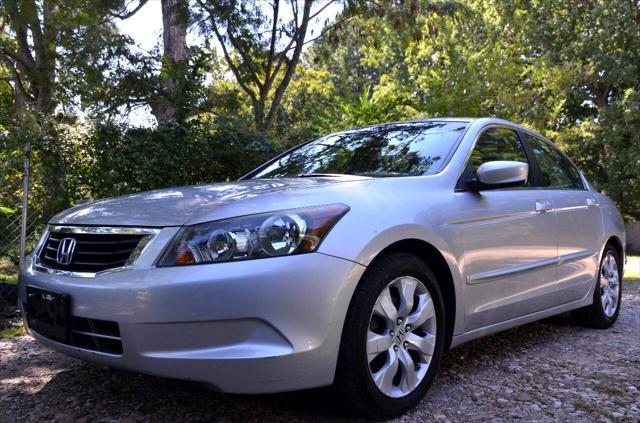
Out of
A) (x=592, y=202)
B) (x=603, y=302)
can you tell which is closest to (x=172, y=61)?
(x=592, y=202)

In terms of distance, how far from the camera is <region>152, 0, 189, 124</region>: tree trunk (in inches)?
295

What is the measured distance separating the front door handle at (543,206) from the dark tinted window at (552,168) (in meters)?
0.21

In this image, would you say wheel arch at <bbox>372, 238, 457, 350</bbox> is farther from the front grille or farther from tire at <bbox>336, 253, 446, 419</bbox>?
the front grille

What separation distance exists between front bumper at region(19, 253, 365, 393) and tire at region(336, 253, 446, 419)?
18 centimetres

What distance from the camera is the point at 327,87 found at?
28.9m

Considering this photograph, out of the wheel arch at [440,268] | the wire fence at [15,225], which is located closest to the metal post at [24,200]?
the wire fence at [15,225]

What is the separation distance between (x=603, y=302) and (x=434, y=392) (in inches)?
91.9

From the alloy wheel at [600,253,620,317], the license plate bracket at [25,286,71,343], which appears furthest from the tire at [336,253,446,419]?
the alloy wheel at [600,253,620,317]

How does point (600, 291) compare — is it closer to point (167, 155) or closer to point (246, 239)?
point (246, 239)

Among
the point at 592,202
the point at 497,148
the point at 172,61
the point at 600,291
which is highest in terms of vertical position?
the point at 172,61

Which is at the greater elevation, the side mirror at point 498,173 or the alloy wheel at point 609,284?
the side mirror at point 498,173

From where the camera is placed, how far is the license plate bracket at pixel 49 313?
259 cm

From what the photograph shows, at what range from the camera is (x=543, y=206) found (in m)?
3.89

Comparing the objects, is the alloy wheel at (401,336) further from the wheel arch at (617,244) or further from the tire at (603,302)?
the wheel arch at (617,244)
